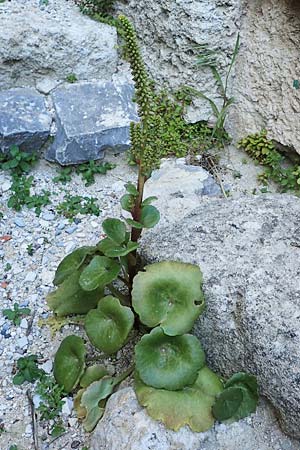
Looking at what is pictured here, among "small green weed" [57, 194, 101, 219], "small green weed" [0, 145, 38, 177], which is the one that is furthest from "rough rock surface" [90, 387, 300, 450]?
"small green weed" [0, 145, 38, 177]

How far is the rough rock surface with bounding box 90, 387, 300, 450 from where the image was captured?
1.88 m

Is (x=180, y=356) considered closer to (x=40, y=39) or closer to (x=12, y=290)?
(x=12, y=290)

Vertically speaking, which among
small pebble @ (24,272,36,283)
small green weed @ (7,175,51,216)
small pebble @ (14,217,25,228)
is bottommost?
small pebble @ (24,272,36,283)

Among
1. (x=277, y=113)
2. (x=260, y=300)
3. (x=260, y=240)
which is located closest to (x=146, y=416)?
(x=260, y=300)

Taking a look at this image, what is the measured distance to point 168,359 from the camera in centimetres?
199

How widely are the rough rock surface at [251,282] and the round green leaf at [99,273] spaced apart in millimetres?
156

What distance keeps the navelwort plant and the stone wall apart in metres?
1.14

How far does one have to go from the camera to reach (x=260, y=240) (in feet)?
7.05

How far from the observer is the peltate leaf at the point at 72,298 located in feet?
7.65

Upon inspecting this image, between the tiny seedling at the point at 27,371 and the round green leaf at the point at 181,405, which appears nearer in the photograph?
the round green leaf at the point at 181,405

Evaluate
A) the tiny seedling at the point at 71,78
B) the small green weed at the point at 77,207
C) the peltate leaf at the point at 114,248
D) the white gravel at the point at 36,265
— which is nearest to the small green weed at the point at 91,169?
the white gravel at the point at 36,265

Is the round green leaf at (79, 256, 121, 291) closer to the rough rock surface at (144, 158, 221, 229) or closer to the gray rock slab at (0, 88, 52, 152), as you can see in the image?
the rough rock surface at (144, 158, 221, 229)

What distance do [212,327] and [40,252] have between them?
3.23ft

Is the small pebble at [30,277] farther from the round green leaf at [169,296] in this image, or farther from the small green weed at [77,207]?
the round green leaf at [169,296]
